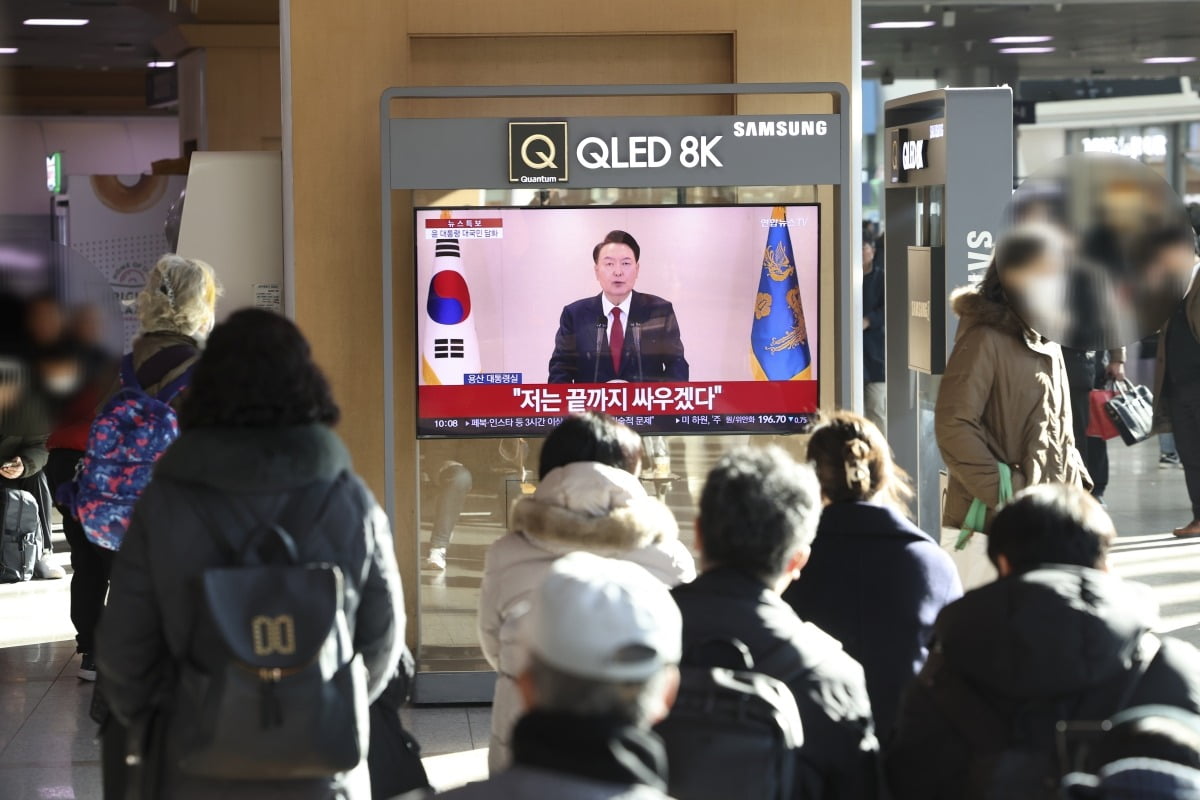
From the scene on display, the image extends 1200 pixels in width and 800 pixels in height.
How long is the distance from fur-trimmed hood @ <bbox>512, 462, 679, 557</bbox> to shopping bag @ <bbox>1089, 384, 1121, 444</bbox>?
6320 mm

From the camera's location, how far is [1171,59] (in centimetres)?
1814

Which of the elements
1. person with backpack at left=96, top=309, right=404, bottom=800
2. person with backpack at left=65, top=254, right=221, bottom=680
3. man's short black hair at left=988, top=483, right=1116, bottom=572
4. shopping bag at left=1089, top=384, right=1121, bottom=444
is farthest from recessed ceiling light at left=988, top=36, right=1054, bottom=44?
person with backpack at left=96, top=309, right=404, bottom=800

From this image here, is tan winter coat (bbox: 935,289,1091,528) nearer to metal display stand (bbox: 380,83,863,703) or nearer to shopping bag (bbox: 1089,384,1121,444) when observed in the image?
metal display stand (bbox: 380,83,863,703)

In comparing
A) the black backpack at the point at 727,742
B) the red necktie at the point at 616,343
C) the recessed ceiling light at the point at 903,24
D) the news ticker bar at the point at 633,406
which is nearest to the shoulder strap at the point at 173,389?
the news ticker bar at the point at 633,406

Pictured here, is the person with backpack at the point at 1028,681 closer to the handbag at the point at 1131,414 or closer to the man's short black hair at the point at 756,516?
the man's short black hair at the point at 756,516

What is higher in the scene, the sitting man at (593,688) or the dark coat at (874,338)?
the dark coat at (874,338)

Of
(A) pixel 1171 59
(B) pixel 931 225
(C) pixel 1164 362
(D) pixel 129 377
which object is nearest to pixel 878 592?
(D) pixel 129 377

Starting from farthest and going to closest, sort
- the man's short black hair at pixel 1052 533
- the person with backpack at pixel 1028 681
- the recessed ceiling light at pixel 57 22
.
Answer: the recessed ceiling light at pixel 57 22 < the man's short black hair at pixel 1052 533 < the person with backpack at pixel 1028 681

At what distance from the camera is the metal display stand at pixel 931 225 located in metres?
5.24

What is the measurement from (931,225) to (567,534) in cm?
302

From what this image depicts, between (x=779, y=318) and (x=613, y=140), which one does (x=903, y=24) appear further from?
(x=613, y=140)

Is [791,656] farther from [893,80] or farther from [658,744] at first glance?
[893,80]

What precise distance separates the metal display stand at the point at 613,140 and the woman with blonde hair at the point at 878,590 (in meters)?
2.10

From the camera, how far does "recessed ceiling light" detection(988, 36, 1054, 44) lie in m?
16.5
